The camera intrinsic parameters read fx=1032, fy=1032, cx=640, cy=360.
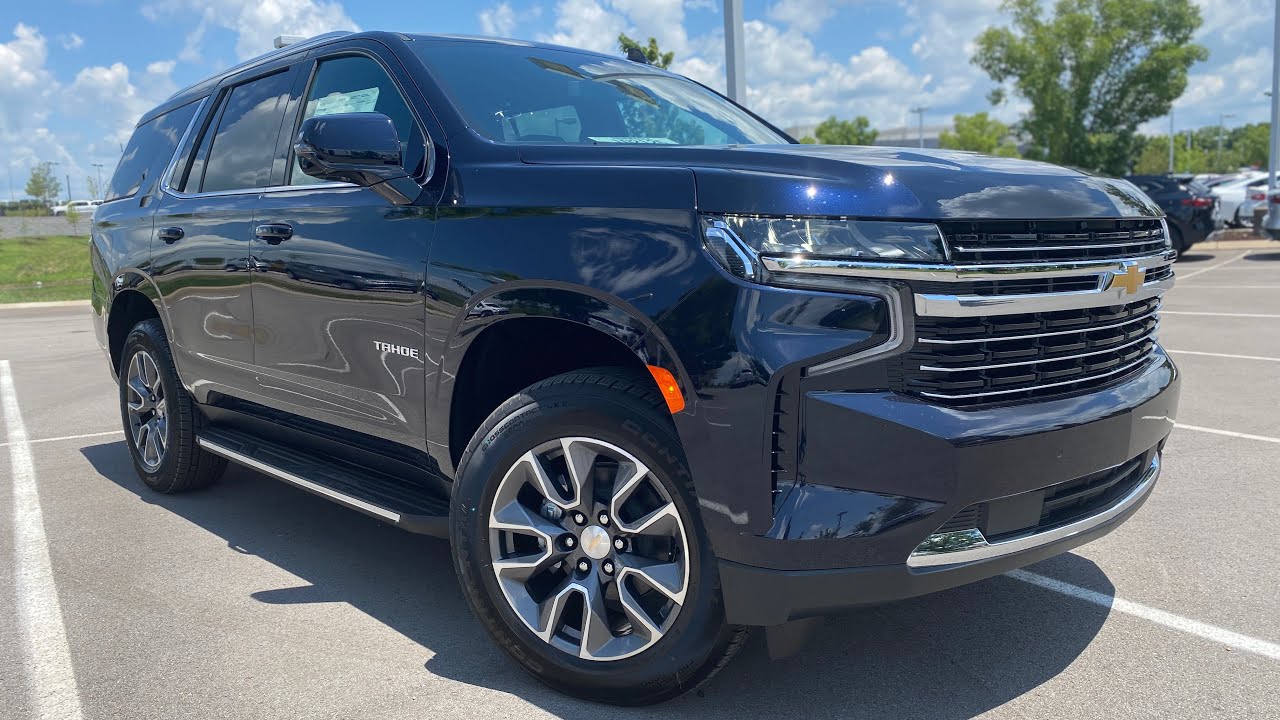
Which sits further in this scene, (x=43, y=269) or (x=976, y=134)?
(x=976, y=134)

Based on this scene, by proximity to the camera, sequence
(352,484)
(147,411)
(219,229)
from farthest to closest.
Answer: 1. (147,411)
2. (219,229)
3. (352,484)

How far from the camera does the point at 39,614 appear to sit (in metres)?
3.62

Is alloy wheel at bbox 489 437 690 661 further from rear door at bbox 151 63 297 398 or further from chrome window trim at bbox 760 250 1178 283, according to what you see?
rear door at bbox 151 63 297 398

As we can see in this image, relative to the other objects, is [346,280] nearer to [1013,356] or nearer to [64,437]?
[1013,356]

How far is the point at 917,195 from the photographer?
2426 mm

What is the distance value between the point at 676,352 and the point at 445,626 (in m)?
1.48

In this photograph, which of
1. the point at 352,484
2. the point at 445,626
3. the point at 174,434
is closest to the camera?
the point at 445,626

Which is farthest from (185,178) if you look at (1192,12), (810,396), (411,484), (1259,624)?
(1192,12)

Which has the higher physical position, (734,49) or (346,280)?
(734,49)

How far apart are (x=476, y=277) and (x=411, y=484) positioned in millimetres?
901

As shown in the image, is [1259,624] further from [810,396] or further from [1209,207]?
[1209,207]

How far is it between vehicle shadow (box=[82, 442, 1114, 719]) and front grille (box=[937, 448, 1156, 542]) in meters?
0.31

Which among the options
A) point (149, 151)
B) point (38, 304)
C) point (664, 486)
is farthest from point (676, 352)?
point (38, 304)

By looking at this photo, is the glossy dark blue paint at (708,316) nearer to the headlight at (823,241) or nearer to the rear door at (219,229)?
the headlight at (823,241)
